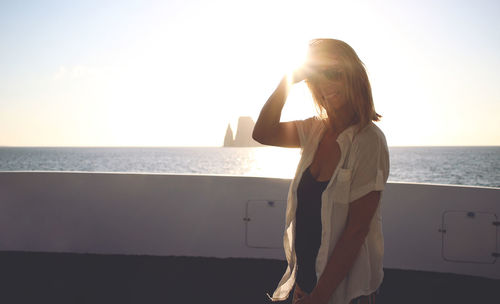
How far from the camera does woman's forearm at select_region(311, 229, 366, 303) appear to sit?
1.07 metres

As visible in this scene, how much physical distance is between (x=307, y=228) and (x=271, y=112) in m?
0.38

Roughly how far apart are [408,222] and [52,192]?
4.29 meters

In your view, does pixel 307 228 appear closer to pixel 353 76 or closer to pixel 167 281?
pixel 353 76

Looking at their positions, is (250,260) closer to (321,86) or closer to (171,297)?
(171,297)

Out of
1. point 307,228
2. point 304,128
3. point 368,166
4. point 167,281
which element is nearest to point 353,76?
point 368,166

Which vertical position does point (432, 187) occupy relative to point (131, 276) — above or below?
above

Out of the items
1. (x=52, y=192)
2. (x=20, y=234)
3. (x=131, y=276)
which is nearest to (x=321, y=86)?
(x=131, y=276)

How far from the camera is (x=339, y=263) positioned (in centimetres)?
107

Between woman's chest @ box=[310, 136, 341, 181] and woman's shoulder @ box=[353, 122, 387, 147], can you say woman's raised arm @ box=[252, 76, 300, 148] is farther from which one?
woman's shoulder @ box=[353, 122, 387, 147]

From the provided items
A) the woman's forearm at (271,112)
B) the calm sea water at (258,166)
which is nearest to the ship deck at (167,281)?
the woman's forearm at (271,112)

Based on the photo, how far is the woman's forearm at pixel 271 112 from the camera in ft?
4.14

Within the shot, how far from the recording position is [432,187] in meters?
4.50

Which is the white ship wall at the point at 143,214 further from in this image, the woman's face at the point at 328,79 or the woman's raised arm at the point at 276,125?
the woman's face at the point at 328,79

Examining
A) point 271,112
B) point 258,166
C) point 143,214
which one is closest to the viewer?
point 271,112
